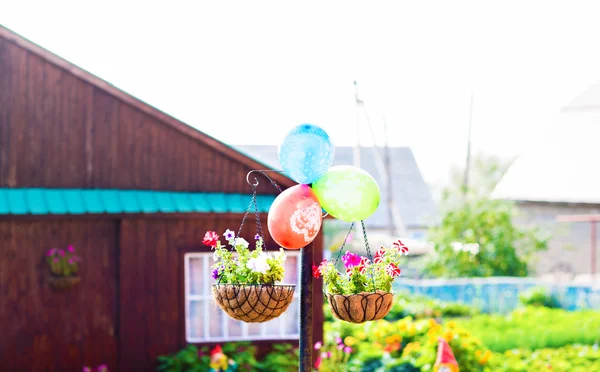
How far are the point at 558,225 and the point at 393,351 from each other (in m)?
13.4

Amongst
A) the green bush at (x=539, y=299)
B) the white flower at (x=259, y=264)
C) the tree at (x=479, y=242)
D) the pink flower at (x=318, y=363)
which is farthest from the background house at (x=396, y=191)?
the white flower at (x=259, y=264)

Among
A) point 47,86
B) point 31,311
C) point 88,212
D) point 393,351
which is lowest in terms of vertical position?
point 393,351

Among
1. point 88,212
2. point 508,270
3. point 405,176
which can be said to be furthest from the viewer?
point 405,176

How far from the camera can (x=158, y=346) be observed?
909 cm

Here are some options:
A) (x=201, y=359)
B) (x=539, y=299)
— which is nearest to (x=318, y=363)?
(x=201, y=359)

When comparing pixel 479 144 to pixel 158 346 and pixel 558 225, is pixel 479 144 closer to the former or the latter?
pixel 558 225

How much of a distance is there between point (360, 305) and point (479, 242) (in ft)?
47.5

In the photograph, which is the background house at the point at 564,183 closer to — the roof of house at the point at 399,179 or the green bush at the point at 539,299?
the green bush at the point at 539,299

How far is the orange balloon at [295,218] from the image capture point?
16.2 ft

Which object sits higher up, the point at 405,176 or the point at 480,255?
the point at 405,176

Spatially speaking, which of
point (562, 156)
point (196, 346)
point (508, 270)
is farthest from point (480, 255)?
point (196, 346)

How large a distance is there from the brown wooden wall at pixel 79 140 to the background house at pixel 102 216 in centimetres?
1

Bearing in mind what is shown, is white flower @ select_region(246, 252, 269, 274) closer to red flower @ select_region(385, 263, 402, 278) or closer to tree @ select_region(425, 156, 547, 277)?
red flower @ select_region(385, 263, 402, 278)

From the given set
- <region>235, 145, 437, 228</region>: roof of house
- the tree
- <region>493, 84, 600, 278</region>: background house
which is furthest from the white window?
<region>235, 145, 437, 228</region>: roof of house
